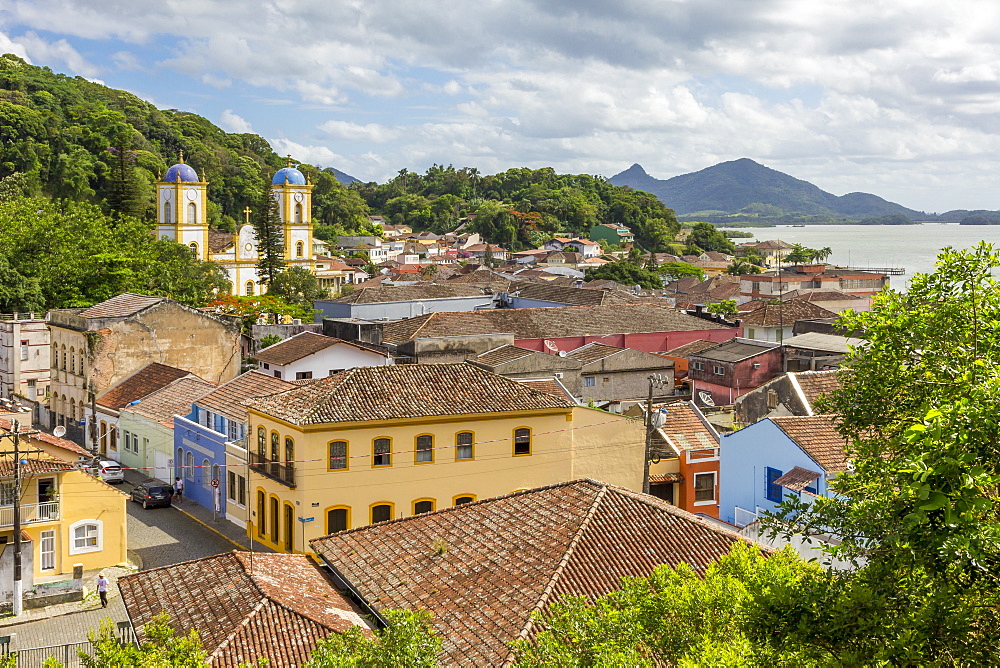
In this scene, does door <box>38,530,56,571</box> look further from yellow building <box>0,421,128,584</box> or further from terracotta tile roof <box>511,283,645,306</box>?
terracotta tile roof <box>511,283,645,306</box>

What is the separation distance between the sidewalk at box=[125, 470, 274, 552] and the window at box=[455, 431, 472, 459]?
17.0ft

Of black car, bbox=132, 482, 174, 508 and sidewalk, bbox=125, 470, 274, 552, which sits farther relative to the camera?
black car, bbox=132, 482, 174, 508

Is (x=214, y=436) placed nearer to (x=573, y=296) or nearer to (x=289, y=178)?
(x=573, y=296)

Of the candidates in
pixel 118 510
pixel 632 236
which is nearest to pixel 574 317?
pixel 118 510

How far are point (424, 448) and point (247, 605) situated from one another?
1049 cm

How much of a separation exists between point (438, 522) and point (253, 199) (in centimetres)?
9521

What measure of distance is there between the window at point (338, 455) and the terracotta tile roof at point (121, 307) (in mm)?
17922

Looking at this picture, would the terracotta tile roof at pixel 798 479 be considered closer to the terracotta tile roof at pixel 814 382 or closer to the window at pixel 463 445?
the terracotta tile roof at pixel 814 382

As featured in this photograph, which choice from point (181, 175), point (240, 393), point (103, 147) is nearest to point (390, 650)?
point (240, 393)

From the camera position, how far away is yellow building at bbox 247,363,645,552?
23125 millimetres

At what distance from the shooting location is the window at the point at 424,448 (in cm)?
2406

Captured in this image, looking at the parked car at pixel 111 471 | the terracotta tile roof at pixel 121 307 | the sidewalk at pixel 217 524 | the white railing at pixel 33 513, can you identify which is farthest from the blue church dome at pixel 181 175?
the white railing at pixel 33 513

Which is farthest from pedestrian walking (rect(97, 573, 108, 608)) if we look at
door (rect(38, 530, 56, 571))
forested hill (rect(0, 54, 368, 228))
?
forested hill (rect(0, 54, 368, 228))

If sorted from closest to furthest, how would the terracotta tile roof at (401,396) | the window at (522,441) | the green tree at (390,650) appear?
the green tree at (390,650) < the terracotta tile roof at (401,396) < the window at (522,441)
